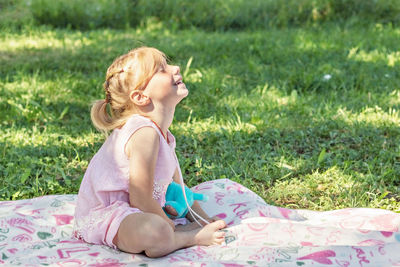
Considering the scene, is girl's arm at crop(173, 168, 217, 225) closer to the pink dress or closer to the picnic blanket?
the picnic blanket

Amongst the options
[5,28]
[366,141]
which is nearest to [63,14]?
[5,28]

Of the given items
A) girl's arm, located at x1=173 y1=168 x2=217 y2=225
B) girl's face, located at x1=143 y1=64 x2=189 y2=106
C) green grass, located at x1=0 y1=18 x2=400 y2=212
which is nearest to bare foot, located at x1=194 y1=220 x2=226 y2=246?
girl's arm, located at x1=173 y1=168 x2=217 y2=225

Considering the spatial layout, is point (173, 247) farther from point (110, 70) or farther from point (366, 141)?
point (366, 141)

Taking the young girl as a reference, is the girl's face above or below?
above

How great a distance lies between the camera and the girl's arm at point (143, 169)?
259 centimetres

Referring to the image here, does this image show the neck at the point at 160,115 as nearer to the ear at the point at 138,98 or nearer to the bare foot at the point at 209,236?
the ear at the point at 138,98

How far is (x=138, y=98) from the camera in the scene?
2748mm

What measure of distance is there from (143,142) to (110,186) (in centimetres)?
24

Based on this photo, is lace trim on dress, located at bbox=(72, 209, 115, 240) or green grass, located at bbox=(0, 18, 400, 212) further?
green grass, located at bbox=(0, 18, 400, 212)

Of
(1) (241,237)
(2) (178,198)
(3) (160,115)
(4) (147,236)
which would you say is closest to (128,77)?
(3) (160,115)

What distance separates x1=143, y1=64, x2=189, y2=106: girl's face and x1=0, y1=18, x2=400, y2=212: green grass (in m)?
0.95

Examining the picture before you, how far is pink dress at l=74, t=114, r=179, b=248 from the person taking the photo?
262 centimetres

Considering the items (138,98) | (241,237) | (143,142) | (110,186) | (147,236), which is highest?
(138,98)

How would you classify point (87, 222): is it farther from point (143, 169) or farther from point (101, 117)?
point (101, 117)
